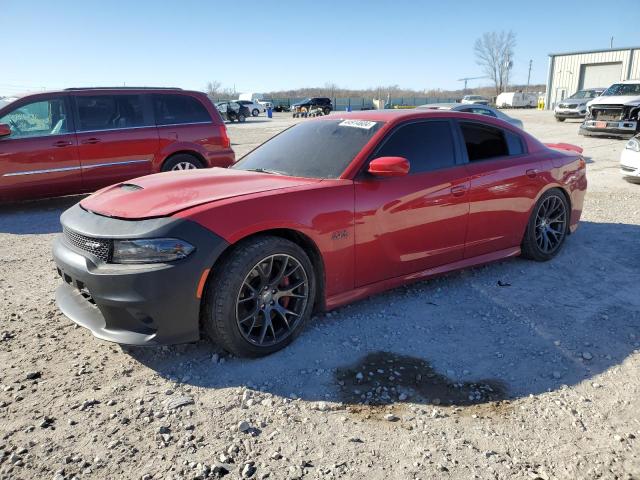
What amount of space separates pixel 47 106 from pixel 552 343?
709 cm

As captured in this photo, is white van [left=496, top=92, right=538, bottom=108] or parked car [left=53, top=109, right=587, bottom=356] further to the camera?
white van [left=496, top=92, right=538, bottom=108]

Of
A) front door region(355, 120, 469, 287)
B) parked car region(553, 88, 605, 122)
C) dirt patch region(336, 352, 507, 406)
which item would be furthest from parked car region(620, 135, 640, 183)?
parked car region(553, 88, 605, 122)

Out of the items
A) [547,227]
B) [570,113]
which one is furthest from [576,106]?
[547,227]

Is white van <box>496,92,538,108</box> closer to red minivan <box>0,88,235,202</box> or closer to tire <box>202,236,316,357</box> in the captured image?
red minivan <box>0,88,235,202</box>

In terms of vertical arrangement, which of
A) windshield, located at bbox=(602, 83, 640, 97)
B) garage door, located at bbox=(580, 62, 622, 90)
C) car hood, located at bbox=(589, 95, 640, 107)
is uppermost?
garage door, located at bbox=(580, 62, 622, 90)

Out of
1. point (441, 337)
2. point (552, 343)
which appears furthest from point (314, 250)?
point (552, 343)

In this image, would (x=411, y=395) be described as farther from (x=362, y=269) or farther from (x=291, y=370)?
(x=362, y=269)

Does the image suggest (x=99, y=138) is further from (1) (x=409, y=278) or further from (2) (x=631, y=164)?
(2) (x=631, y=164)

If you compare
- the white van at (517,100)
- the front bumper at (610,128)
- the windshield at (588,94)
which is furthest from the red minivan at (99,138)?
the white van at (517,100)

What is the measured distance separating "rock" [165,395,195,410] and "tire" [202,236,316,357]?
1.31 ft

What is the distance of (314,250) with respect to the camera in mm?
3383

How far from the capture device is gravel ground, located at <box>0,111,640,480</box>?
231 centimetres

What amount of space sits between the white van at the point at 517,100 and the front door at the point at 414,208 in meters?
56.3

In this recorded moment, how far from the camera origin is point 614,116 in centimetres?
1634
